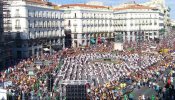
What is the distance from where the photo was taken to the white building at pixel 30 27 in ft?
257

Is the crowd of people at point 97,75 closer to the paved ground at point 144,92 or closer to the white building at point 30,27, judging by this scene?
the paved ground at point 144,92

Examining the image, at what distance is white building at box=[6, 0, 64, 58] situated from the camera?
78250mm

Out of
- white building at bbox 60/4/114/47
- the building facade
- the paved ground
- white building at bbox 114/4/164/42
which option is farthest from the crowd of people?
white building at bbox 114/4/164/42

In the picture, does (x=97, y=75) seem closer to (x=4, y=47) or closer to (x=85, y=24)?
(x=4, y=47)

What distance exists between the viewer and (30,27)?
267 ft

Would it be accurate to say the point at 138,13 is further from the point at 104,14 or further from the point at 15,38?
the point at 15,38

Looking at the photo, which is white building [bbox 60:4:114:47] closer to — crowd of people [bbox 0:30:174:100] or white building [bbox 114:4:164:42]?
white building [bbox 114:4:164:42]

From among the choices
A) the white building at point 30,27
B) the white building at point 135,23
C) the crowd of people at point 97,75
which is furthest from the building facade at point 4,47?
the white building at point 135,23

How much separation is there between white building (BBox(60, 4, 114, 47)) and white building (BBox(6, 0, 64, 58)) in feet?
51.5

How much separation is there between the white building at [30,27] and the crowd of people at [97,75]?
5900mm

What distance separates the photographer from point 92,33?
379ft

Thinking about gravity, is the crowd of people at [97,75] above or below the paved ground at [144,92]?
above

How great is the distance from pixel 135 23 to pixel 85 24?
17119 millimetres

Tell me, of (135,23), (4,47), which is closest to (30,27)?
(4,47)
